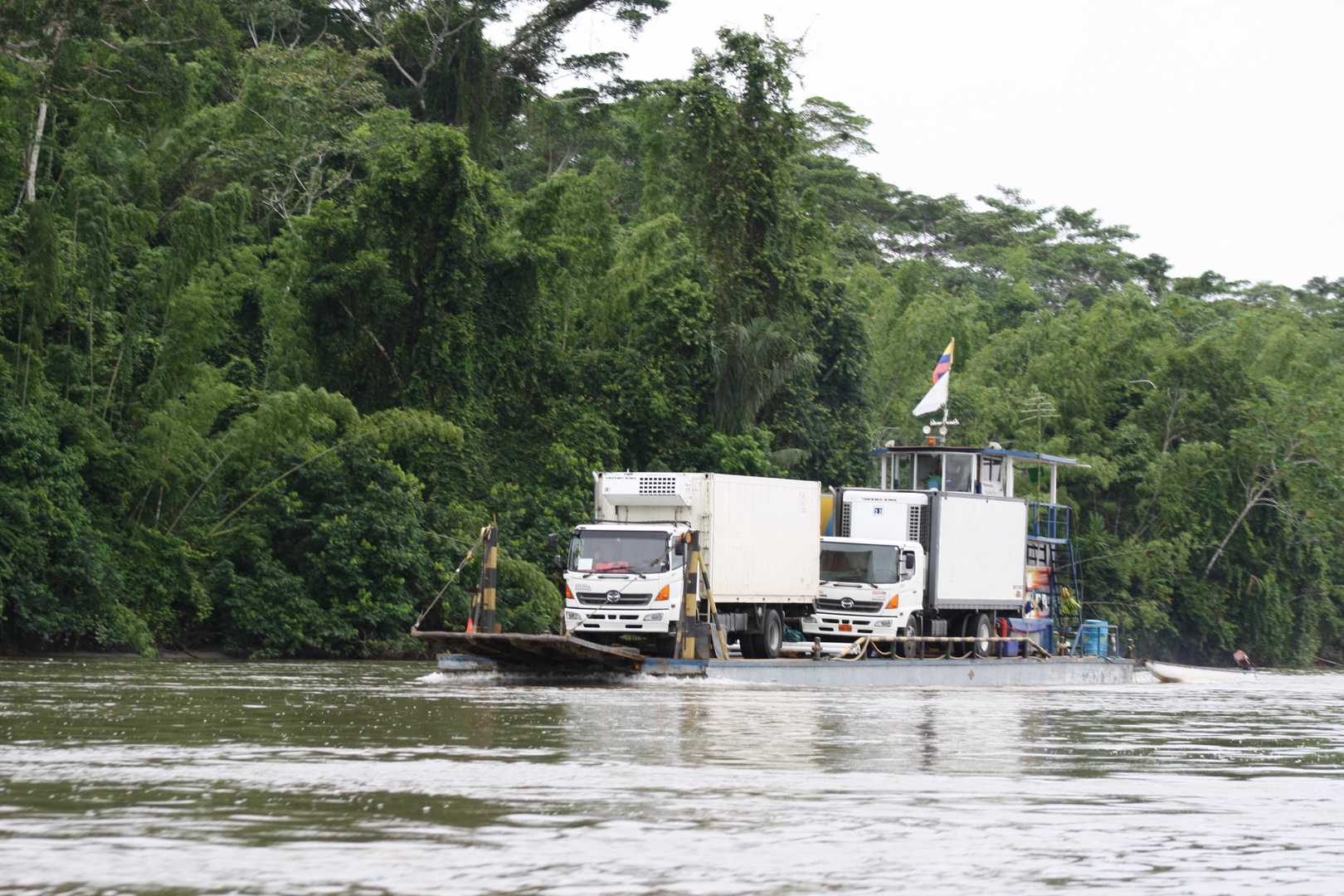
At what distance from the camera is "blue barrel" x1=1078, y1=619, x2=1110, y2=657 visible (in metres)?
35.2

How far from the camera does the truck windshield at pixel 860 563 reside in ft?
89.8

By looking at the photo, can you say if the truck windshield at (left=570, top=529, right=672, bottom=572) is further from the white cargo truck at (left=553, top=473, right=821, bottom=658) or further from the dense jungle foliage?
the dense jungle foliage

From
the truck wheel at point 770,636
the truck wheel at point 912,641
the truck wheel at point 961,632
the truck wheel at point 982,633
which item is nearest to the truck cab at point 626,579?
the truck wheel at point 770,636

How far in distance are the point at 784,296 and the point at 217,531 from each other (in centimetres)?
1890

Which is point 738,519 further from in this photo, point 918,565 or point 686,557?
point 918,565

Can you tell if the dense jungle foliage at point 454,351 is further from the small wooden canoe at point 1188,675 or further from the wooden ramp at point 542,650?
the small wooden canoe at point 1188,675

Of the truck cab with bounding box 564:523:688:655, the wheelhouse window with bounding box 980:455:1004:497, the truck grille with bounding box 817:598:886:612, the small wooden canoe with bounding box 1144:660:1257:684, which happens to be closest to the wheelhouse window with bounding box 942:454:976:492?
the wheelhouse window with bounding box 980:455:1004:497

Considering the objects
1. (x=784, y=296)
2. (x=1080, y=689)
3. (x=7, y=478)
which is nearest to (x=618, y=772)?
(x=7, y=478)

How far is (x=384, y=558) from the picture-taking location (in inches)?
1222

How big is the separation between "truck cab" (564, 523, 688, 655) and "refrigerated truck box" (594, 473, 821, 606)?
92 cm

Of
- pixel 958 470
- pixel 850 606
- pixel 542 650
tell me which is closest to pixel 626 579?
pixel 542 650

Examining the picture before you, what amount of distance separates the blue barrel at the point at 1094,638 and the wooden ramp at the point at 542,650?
15.9 meters

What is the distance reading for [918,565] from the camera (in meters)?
27.7

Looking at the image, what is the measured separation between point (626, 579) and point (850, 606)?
6.22 meters
